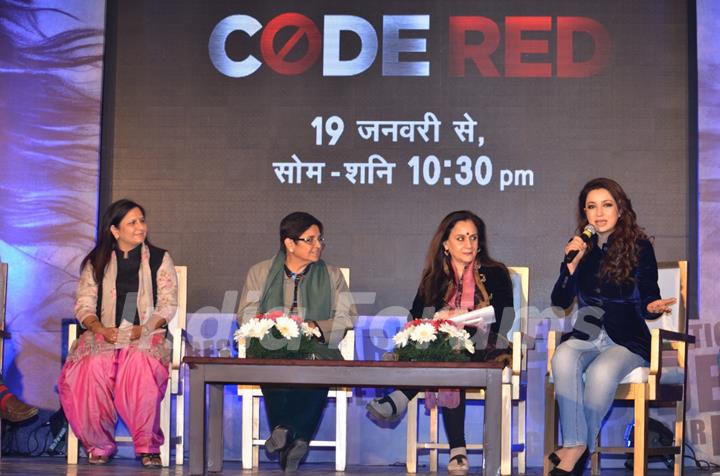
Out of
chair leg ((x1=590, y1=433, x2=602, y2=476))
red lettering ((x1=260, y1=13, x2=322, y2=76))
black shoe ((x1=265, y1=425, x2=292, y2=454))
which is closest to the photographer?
black shoe ((x1=265, y1=425, x2=292, y2=454))

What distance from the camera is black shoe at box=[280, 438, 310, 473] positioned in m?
5.14

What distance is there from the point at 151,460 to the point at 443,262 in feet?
5.42

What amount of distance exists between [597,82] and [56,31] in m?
2.89

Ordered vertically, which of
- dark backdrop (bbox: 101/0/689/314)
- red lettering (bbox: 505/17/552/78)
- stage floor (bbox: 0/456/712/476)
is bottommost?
stage floor (bbox: 0/456/712/476)

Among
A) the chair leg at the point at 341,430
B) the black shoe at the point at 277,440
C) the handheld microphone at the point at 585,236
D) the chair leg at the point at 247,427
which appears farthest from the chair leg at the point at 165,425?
the handheld microphone at the point at 585,236

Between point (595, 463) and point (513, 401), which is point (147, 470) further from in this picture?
point (595, 463)

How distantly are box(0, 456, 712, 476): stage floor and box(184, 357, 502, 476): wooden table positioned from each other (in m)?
0.59

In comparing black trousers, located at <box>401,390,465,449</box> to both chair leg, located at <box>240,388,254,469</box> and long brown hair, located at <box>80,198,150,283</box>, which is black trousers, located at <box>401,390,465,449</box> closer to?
A: chair leg, located at <box>240,388,254,469</box>

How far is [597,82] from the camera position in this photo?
6.08 m

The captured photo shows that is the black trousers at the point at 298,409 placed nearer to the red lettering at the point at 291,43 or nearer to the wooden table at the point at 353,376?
the wooden table at the point at 353,376

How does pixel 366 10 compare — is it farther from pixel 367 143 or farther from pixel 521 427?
pixel 521 427

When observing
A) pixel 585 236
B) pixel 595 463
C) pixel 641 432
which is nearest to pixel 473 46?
pixel 585 236

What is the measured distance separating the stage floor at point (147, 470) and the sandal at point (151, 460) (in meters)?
0.03

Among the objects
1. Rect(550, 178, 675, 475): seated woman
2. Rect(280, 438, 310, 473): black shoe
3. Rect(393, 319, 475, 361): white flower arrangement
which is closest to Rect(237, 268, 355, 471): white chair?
Rect(280, 438, 310, 473): black shoe
